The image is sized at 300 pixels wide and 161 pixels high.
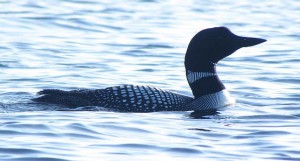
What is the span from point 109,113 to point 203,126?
85 centimetres

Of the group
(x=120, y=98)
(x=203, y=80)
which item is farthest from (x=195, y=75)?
(x=120, y=98)

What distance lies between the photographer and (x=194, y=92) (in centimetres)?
892

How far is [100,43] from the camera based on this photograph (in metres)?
13.3

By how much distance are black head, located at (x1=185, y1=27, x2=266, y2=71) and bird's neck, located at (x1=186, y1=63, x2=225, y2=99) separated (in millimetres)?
26

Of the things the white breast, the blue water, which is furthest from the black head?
the blue water

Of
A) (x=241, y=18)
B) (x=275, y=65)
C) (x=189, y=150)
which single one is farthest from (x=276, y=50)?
(x=189, y=150)

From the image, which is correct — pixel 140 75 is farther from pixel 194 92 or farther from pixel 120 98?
pixel 120 98

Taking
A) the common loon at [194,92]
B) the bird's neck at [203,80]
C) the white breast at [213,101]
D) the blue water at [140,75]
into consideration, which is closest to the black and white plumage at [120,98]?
the common loon at [194,92]

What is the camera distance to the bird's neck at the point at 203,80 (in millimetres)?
8898

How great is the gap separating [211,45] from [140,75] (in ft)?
6.39

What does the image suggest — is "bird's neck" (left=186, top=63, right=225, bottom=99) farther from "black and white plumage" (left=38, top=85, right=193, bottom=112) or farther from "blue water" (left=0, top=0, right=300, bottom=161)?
"black and white plumage" (left=38, top=85, right=193, bottom=112)

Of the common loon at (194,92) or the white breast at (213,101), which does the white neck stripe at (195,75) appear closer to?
the common loon at (194,92)

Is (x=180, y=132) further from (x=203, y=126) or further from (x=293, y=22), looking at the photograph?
(x=293, y=22)

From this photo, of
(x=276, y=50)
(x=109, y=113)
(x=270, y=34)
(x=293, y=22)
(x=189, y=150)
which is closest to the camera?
(x=189, y=150)
